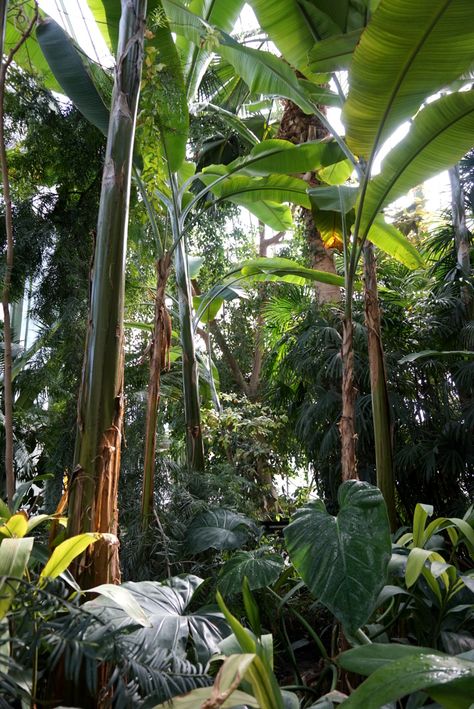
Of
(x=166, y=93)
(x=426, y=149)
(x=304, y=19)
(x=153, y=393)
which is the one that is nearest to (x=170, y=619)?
(x=153, y=393)

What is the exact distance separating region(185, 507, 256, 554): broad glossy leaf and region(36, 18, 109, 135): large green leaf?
2.16m

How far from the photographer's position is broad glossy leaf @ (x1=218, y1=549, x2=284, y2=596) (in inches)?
79.1

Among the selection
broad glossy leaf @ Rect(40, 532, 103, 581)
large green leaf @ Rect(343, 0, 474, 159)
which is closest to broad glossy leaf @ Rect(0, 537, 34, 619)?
broad glossy leaf @ Rect(40, 532, 103, 581)

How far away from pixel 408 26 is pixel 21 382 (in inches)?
110

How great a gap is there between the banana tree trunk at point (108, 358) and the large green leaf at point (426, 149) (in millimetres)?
1367

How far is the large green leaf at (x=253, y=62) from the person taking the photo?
3229mm

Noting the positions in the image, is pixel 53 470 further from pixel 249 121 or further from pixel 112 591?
pixel 249 121

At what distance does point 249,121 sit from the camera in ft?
20.1

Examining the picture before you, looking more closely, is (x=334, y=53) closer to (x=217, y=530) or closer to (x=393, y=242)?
(x=393, y=242)

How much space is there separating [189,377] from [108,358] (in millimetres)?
1937

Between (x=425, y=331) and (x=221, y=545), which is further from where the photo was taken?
(x=425, y=331)

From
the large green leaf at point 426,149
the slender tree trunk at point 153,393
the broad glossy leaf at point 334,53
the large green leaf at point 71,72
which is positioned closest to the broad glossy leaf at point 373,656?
the slender tree trunk at point 153,393

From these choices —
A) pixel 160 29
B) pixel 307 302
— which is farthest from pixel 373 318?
pixel 307 302

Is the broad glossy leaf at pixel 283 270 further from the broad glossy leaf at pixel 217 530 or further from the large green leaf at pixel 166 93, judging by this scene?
the broad glossy leaf at pixel 217 530
